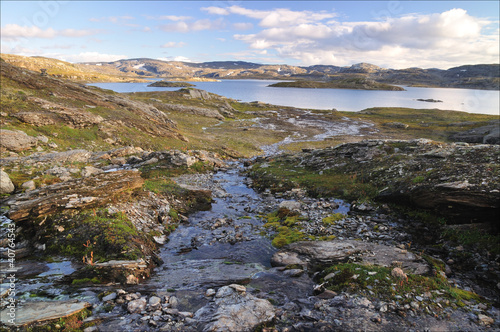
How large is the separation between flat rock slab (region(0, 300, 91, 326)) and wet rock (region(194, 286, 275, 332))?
156 inches

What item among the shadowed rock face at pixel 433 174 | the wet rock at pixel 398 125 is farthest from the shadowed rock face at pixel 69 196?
the wet rock at pixel 398 125

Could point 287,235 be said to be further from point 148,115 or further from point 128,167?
point 148,115

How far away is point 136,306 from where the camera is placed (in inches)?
338

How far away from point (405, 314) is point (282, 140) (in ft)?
191

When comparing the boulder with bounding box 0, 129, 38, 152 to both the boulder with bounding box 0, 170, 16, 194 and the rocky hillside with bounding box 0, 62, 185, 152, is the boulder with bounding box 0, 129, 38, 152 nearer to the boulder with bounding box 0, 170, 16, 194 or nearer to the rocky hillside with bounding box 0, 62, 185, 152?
the rocky hillside with bounding box 0, 62, 185, 152

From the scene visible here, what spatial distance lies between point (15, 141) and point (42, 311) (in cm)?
2804

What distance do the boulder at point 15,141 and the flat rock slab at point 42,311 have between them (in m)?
26.5

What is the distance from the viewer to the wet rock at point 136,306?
8.45 m

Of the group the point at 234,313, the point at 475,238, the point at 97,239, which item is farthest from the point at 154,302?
the point at 475,238

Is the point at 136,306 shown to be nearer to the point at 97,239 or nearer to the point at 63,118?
the point at 97,239

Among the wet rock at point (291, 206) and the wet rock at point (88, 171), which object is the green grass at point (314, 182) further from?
the wet rock at point (88, 171)

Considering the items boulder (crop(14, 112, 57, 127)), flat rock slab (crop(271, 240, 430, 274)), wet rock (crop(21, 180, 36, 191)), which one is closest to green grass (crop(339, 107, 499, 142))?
flat rock slab (crop(271, 240, 430, 274))

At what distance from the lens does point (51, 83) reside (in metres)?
47.5

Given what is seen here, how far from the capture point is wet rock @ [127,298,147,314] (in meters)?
8.45
